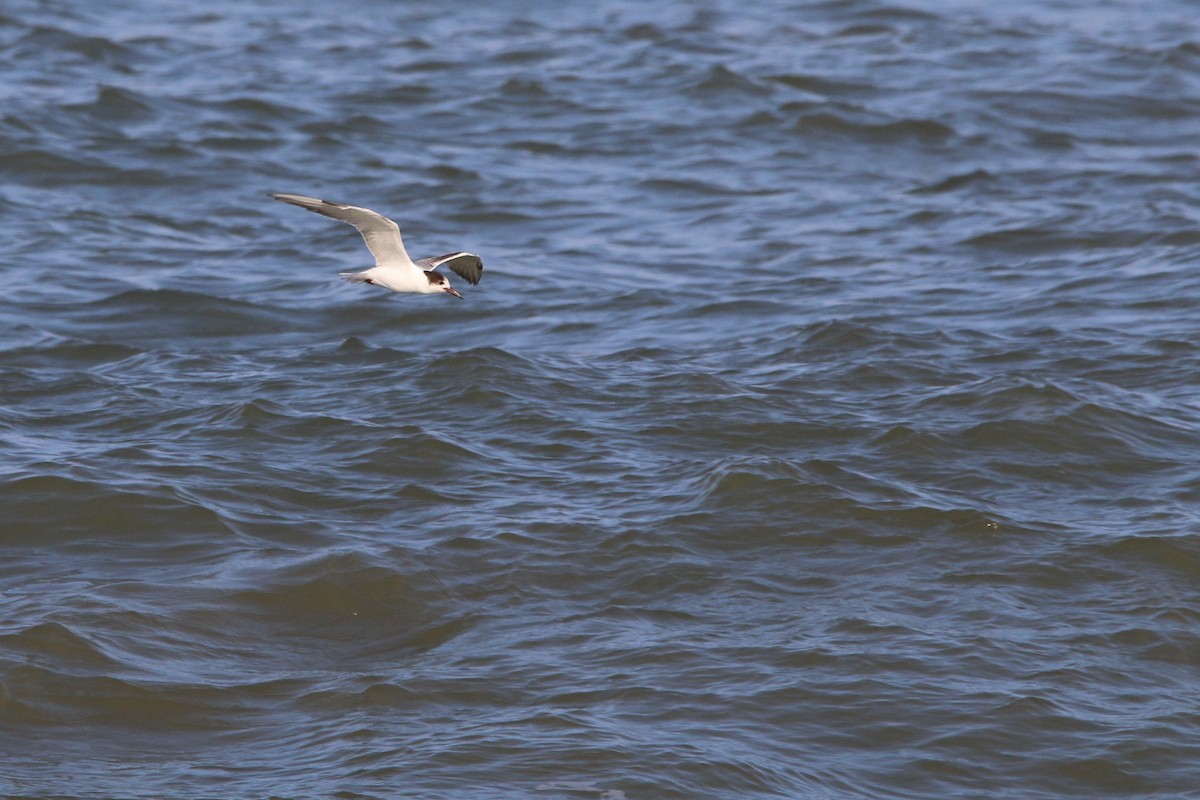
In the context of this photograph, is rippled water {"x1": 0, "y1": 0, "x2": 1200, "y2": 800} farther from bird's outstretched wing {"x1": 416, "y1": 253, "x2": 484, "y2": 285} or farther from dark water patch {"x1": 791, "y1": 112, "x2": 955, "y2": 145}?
bird's outstretched wing {"x1": 416, "y1": 253, "x2": 484, "y2": 285}

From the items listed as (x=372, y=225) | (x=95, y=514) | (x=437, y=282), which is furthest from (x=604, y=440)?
(x=95, y=514)

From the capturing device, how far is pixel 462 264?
30.7 feet

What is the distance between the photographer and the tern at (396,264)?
29.1ft

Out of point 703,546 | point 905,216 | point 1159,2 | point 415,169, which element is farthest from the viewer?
point 1159,2

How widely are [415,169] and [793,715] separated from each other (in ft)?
31.7

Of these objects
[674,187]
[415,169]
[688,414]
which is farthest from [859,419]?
[415,169]

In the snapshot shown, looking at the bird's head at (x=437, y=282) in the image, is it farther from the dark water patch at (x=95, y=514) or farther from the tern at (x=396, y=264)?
the dark water patch at (x=95, y=514)

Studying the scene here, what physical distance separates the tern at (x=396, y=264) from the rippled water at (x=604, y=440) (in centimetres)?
73

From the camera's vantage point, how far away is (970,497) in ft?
28.3

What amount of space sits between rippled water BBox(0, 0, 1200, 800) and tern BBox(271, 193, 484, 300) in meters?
0.73

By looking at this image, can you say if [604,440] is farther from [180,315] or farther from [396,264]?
[180,315]

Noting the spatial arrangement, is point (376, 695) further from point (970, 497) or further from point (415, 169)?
point (415, 169)

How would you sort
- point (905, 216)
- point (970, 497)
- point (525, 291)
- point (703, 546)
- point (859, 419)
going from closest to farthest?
point (703, 546) < point (970, 497) < point (859, 419) < point (525, 291) < point (905, 216)

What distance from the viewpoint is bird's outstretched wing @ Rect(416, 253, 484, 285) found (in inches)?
356
